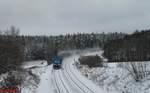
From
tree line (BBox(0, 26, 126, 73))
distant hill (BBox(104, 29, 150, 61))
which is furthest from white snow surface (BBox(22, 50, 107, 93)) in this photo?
distant hill (BBox(104, 29, 150, 61))

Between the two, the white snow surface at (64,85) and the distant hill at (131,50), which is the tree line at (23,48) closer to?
the white snow surface at (64,85)

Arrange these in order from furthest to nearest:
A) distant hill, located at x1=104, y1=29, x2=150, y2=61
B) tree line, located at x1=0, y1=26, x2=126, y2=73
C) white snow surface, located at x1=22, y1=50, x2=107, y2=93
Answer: distant hill, located at x1=104, y1=29, x2=150, y2=61, tree line, located at x1=0, y1=26, x2=126, y2=73, white snow surface, located at x1=22, y1=50, x2=107, y2=93

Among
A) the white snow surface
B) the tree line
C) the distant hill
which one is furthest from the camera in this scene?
the distant hill

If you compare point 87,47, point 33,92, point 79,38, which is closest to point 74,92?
point 33,92

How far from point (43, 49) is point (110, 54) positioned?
95.1 feet

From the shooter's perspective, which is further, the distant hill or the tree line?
the distant hill

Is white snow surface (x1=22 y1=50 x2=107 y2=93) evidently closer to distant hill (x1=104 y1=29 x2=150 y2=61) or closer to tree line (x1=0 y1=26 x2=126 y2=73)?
tree line (x1=0 y1=26 x2=126 y2=73)

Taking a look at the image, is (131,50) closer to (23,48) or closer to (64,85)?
(23,48)

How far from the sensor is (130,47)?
90188 mm

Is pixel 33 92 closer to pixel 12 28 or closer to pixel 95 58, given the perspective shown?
pixel 95 58

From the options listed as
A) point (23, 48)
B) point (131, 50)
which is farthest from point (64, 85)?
point (131, 50)

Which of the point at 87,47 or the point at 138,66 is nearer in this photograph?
the point at 138,66

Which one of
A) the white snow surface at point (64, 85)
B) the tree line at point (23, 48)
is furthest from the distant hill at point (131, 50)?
the white snow surface at point (64, 85)

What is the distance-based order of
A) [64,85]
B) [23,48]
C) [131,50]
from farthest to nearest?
[131,50], [23,48], [64,85]
